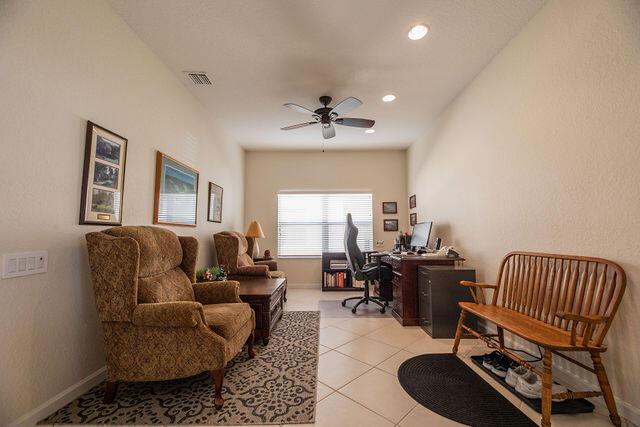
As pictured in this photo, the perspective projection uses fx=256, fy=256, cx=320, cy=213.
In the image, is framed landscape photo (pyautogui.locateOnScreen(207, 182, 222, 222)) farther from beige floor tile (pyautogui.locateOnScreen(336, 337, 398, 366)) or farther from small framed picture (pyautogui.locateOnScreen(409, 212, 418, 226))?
small framed picture (pyautogui.locateOnScreen(409, 212, 418, 226))

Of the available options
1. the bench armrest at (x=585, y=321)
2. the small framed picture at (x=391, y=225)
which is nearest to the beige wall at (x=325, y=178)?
the small framed picture at (x=391, y=225)

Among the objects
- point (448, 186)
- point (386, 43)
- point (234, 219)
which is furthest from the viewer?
point (234, 219)

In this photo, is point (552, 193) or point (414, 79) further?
point (414, 79)

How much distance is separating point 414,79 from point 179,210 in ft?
10.4

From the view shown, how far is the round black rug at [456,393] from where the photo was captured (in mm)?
1553

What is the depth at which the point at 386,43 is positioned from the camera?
95.5 inches

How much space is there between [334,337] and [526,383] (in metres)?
1.65

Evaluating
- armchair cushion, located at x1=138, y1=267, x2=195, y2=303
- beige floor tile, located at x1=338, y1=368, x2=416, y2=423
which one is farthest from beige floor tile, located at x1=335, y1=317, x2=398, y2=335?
armchair cushion, located at x1=138, y1=267, x2=195, y2=303

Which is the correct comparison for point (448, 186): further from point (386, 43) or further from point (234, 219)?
point (234, 219)

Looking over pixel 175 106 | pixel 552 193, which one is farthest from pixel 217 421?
pixel 175 106

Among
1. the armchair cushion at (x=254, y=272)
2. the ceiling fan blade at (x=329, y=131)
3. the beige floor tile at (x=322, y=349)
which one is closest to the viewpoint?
the beige floor tile at (x=322, y=349)

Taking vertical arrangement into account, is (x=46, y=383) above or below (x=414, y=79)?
below

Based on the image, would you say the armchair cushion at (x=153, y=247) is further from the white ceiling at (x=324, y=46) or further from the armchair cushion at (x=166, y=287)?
the white ceiling at (x=324, y=46)

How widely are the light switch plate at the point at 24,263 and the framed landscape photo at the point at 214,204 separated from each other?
7.37 feet
